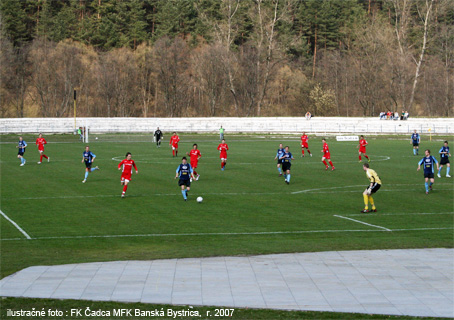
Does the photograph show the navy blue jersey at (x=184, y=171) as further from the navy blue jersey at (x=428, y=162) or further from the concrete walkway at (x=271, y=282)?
the navy blue jersey at (x=428, y=162)

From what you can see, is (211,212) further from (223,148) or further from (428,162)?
(223,148)

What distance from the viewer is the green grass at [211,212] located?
20.0 metres

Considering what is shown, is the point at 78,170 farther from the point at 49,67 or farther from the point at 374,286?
the point at 49,67

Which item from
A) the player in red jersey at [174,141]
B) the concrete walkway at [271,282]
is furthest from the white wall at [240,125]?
the concrete walkway at [271,282]

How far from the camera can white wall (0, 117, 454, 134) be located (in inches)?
3275

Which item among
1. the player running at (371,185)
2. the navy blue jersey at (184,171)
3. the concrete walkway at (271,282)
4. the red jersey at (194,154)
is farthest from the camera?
the red jersey at (194,154)

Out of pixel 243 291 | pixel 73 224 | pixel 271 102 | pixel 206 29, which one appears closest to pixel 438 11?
pixel 271 102

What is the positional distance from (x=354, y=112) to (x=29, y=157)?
74.1 m

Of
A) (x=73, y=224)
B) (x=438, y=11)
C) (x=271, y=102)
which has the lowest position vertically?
(x=73, y=224)

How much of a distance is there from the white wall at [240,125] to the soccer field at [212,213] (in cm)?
3898

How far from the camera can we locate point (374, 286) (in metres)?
15.0

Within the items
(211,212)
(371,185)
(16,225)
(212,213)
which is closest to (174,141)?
(211,212)

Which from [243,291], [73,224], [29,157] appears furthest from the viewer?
[29,157]

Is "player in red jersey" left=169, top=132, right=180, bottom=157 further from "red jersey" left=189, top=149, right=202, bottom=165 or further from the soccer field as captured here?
"red jersey" left=189, top=149, right=202, bottom=165
